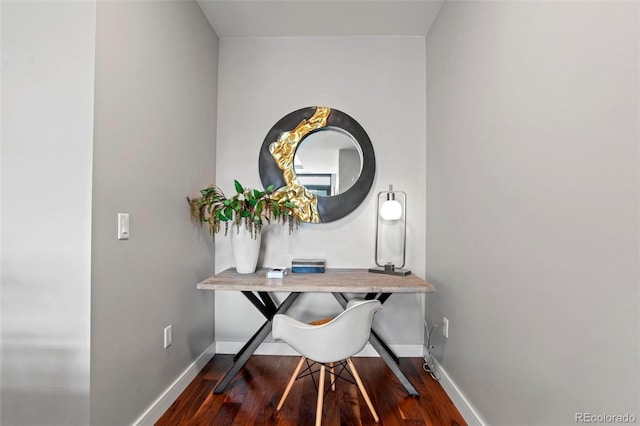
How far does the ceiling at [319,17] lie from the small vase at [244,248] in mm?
1542

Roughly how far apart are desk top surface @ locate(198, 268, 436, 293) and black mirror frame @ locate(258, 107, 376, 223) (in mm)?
583

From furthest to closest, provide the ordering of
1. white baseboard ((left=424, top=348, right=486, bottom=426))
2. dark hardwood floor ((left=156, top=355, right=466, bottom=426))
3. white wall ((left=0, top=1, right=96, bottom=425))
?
1. dark hardwood floor ((left=156, top=355, right=466, bottom=426))
2. white baseboard ((left=424, top=348, right=486, bottom=426))
3. white wall ((left=0, top=1, right=96, bottom=425))

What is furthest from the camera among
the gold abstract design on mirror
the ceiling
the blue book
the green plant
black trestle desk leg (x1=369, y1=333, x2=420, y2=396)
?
the gold abstract design on mirror

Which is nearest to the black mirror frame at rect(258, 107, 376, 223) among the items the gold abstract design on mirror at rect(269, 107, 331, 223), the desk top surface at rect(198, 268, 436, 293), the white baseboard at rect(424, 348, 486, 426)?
the gold abstract design on mirror at rect(269, 107, 331, 223)

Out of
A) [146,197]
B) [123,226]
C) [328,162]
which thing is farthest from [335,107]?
[123,226]

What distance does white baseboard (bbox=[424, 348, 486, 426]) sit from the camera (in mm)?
1625

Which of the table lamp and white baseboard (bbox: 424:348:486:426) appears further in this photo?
the table lamp

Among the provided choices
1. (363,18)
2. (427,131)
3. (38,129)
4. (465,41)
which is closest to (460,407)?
(427,131)

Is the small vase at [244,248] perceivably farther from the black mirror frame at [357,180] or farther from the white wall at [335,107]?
the black mirror frame at [357,180]

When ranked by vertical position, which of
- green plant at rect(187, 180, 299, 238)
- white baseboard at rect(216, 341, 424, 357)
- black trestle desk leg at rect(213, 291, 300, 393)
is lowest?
white baseboard at rect(216, 341, 424, 357)

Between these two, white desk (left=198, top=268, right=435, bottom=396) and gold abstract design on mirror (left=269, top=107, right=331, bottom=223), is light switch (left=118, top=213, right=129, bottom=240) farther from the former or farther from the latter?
gold abstract design on mirror (left=269, top=107, right=331, bottom=223)

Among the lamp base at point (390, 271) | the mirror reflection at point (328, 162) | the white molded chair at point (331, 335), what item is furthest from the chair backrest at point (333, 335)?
the mirror reflection at point (328, 162)

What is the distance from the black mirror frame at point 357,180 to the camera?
253 cm

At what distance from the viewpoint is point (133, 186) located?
1.53 metres
